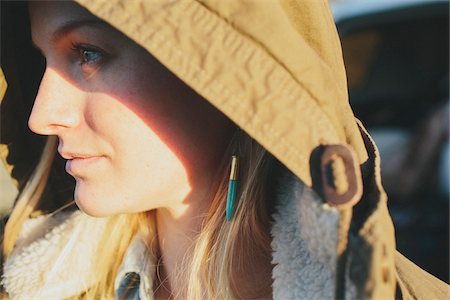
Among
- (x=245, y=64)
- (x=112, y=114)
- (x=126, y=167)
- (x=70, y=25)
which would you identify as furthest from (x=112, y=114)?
(x=245, y=64)

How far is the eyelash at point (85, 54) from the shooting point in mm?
1415

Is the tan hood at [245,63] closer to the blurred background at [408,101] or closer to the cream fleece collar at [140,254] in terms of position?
the cream fleece collar at [140,254]

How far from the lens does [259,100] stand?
116 cm

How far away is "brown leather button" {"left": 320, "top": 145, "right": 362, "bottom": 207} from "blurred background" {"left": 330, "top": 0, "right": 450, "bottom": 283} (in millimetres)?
2088

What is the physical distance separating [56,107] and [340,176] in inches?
27.6

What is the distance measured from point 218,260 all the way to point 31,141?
836mm

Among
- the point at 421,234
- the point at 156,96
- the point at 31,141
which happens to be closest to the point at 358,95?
the point at 421,234

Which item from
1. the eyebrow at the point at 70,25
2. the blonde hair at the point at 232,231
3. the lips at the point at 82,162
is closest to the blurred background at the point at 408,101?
the blonde hair at the point at 232,231

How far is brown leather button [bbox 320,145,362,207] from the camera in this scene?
3.66 feet

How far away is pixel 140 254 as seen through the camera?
180 cm

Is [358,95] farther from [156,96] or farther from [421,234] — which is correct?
[156,96]

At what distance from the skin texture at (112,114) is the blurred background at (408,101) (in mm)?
1949

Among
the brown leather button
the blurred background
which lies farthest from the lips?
the blurred background

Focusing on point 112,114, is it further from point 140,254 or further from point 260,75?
point 140,254
